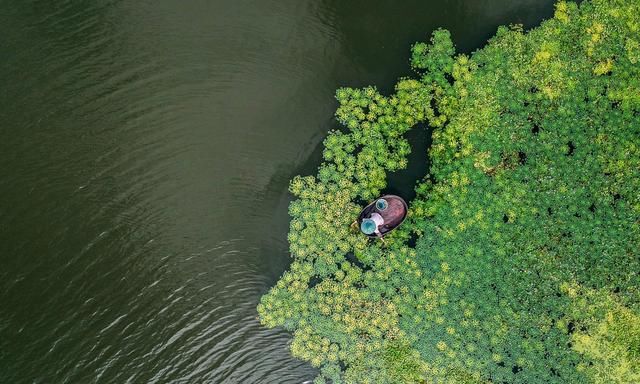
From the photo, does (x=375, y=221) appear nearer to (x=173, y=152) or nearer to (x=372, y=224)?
(x=372, y=224)

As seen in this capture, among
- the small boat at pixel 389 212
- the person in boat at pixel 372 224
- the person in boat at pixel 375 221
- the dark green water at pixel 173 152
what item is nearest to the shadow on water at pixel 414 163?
the dark green water at pixel 173 152

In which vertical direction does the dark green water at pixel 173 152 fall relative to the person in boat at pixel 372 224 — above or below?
above

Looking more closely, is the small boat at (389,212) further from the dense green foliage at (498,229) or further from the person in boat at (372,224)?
the dense green foliage at (498,229)

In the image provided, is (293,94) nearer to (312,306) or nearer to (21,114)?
(312,306)

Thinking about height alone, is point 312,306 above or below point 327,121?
below

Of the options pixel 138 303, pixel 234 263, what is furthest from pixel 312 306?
pixel 138 303

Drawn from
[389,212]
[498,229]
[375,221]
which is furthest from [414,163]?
[498,229]
